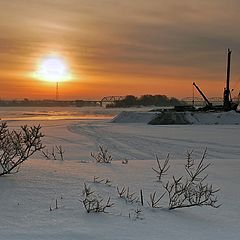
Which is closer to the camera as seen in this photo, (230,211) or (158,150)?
(230,211)

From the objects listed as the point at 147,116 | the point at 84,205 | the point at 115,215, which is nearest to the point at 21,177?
the point at 84,205

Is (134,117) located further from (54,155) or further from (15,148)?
(15,148)

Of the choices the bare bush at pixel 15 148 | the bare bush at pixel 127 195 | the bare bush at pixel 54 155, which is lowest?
the bare bush at pixel 54 155

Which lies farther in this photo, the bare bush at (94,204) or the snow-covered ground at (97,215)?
the bare bush at (94,204)

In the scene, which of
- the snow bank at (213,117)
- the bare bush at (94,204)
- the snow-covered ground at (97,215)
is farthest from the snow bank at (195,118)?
the bare bush at (94,204)

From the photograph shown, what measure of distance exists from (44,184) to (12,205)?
83 centimetres

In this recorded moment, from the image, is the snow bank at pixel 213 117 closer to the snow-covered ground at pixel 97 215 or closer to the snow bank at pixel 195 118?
the snow bank at pixel 195 118

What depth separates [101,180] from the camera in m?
5.72

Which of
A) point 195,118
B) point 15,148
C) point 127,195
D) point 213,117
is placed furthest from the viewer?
point 195,118

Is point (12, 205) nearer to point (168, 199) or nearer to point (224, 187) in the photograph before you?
point (168, 199)

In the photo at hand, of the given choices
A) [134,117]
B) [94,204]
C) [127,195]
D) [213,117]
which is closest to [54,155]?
[127,195]

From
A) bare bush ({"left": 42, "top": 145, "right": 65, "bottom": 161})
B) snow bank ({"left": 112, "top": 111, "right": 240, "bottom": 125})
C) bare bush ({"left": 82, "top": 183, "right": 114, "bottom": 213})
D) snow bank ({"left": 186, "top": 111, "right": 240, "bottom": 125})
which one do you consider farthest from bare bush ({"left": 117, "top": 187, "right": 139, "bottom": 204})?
snow bank ({"left": 186, "top": 111, "right": 240, "bottom": 125})

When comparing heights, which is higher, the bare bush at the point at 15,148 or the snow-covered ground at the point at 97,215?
the bare bush at the point at 15,148

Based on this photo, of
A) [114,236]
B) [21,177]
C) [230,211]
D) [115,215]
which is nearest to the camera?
[114,236]
